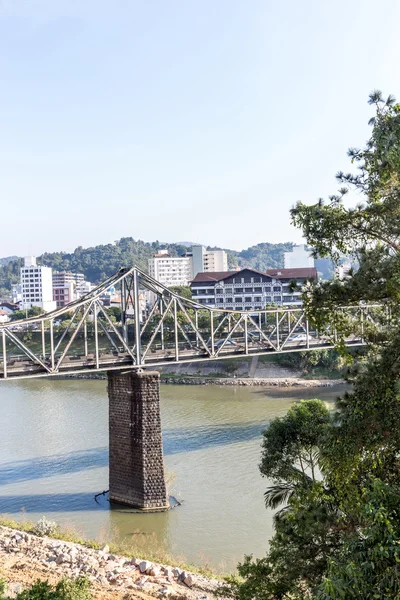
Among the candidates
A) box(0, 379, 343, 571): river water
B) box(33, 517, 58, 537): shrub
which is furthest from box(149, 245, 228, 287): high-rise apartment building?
box(33, 517, 58, 537): shrub

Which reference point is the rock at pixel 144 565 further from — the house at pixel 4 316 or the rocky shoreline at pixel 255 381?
the house at pixel 4 316

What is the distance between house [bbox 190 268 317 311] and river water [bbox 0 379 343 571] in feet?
84.5

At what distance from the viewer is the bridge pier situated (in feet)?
49.1

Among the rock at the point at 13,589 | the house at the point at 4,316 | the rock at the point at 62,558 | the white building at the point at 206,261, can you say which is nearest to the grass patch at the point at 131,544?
the rock at the point at 62,558

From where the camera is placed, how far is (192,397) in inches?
1231

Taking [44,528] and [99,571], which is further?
[44,528]

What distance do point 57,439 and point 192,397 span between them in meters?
11.1

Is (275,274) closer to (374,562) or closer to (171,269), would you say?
(171,269)

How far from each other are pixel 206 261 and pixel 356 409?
8795 centimetres

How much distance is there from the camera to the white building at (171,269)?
94438mm

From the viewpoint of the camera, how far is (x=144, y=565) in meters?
10.5

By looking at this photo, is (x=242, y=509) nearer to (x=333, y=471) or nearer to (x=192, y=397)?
(x=333, y=471)

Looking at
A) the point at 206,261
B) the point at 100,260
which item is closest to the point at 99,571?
the point at 206,261

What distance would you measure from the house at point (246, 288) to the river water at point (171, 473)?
2576cm
